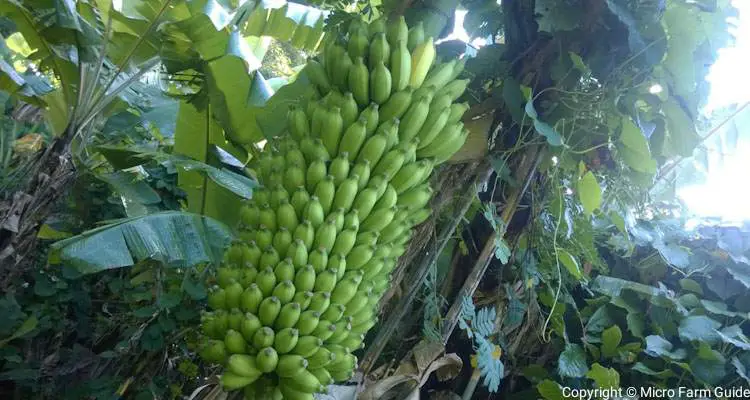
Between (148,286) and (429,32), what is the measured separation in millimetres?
1387

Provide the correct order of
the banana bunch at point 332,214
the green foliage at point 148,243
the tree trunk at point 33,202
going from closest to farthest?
the banana bunch at point 332,214, the green foliage at point 148,243, the tree trunk at point 33,202

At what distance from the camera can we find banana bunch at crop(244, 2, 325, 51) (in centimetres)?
212

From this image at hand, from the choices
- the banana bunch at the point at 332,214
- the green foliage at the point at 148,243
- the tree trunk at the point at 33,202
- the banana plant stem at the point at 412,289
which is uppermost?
the banana bunch at the point at 332,214

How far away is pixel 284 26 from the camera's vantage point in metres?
2.21

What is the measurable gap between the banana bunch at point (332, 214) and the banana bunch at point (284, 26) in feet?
3.90

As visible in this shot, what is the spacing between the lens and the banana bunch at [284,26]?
6.97 feet

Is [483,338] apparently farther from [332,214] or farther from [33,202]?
[33,202]

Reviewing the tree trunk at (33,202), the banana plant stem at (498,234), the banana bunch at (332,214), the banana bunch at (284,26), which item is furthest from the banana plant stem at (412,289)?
the banana bunch at (284,26)

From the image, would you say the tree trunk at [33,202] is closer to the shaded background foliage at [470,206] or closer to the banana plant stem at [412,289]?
the shaded background foliage at [470,206]

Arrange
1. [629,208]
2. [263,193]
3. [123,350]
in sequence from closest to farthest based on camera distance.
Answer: [263,193] < [629,208] < [123,350]

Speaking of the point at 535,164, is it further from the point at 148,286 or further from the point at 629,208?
the point at 148,286

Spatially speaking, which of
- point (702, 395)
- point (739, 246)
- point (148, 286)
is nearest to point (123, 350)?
point (148, 286)

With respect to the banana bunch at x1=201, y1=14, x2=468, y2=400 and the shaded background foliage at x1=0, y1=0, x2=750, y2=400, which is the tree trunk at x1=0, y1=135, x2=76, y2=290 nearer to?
the shaded background foliage at x1=0, y1=0, x2=750, y2=400

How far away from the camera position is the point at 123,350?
1.68m
